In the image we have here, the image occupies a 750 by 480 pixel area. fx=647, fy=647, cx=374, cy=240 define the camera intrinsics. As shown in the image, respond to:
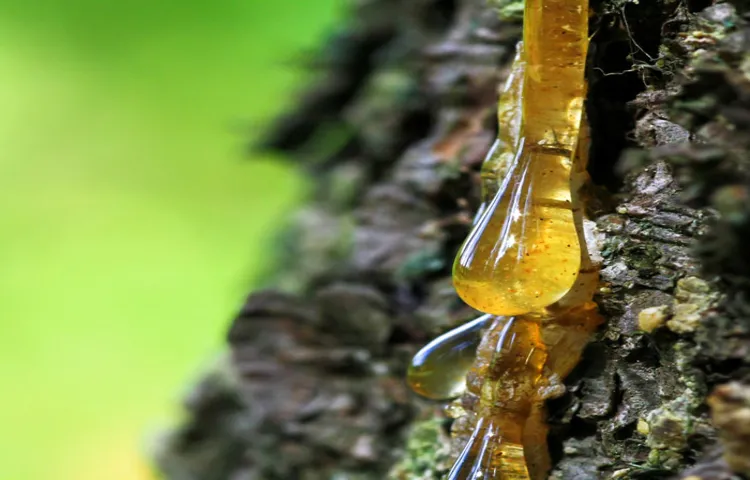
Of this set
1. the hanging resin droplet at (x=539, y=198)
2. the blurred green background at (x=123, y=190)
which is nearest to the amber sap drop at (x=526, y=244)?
the hanging resin droplet at (x=539, y=198)

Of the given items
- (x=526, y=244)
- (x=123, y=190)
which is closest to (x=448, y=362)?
(x=526, y=244)

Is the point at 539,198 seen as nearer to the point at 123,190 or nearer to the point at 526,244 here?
the point at 526,244

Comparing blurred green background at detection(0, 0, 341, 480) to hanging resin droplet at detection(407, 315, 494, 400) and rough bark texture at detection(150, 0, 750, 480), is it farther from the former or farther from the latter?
hanging resin droplet at detection(407, 315, 494, 400)

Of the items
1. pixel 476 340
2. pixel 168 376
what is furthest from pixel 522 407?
pixel 168 376

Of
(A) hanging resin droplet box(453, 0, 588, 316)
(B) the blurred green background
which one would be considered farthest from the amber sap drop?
(B) the blurred green background

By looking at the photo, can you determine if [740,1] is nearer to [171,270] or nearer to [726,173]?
[726,173]
